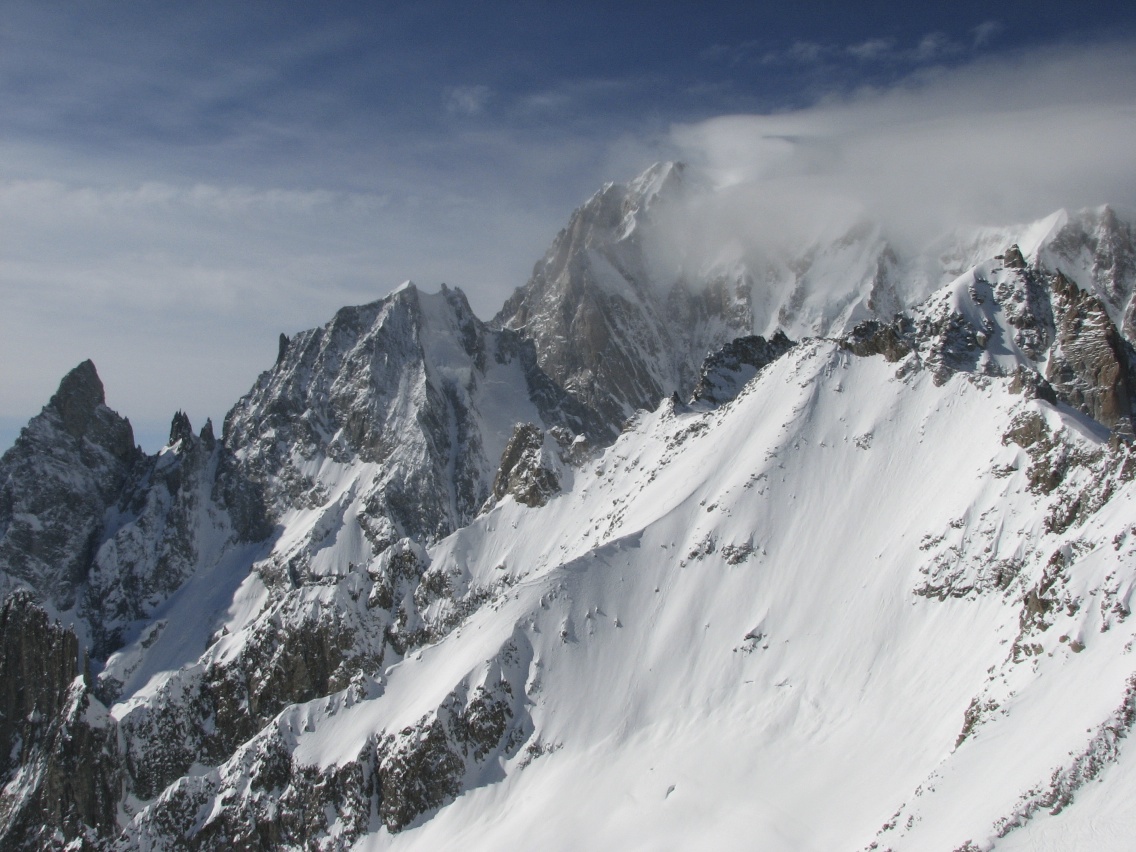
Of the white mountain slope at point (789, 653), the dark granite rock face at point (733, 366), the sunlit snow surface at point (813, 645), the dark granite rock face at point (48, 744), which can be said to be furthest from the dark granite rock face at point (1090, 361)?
the dark granite rock face at point (48, 744)

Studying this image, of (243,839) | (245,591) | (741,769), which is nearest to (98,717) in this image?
(243,839)

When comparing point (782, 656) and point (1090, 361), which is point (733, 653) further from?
point (1090, 361)

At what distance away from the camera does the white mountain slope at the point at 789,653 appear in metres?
70.1

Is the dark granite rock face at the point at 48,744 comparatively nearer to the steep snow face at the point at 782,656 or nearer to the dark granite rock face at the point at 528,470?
the steep snow face at the point at 782,656

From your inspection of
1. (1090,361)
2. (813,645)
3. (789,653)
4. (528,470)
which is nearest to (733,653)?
(789,653)

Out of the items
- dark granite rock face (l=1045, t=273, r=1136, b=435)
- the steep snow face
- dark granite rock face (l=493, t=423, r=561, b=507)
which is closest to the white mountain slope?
the steep snow face

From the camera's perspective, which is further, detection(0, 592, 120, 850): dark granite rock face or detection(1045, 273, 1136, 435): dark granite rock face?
detection(0, 592, 120, 850): dark granite rock face

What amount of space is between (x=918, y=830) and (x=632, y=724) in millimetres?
47199

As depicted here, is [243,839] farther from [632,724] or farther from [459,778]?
[632,724]

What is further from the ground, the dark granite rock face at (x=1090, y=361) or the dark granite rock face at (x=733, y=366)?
the dark granite rock face at (x=733, y=366)

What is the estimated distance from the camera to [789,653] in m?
102

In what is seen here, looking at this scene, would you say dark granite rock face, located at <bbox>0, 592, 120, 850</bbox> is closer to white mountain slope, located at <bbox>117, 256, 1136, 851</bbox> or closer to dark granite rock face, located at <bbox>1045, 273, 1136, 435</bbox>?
white mountain slope, located at <bbox>117, 256, 1136, 851</bbox>

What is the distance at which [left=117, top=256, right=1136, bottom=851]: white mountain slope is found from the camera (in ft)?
230

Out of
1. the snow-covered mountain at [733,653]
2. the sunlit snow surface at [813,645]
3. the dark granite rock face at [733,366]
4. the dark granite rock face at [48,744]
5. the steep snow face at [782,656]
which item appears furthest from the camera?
the dark granite rock face at [733,366]
